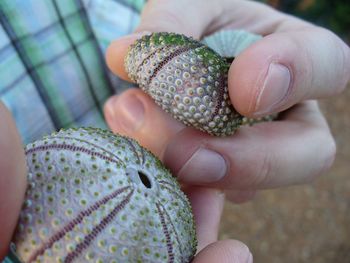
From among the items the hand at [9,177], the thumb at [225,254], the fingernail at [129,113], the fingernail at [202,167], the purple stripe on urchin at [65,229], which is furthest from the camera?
the fingernail at [129,113]

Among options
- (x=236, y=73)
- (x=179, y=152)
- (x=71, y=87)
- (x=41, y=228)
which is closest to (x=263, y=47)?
(x=236, y=73)

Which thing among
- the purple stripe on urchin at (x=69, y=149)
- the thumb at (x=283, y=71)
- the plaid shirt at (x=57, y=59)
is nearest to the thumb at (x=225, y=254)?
the purple stripe on urchin at (x=69, y=149)

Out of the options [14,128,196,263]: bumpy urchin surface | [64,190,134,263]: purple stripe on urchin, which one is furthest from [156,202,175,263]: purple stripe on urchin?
[64,190,134,263]: purple stripe on urchin

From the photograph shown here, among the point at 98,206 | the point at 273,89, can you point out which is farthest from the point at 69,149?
the point at 273,89

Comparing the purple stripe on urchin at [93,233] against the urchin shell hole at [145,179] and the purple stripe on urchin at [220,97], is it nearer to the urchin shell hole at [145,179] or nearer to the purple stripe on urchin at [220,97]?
the urchin shell hole at [145,179]

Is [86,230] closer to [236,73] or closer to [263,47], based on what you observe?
[236,73]

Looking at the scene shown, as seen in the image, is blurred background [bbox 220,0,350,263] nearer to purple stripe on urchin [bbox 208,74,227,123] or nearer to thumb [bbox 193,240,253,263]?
purple stripe on urchin [bbox 208,74,227,123]

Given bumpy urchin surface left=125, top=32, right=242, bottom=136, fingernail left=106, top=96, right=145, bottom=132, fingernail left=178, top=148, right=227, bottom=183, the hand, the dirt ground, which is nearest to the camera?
the hand
